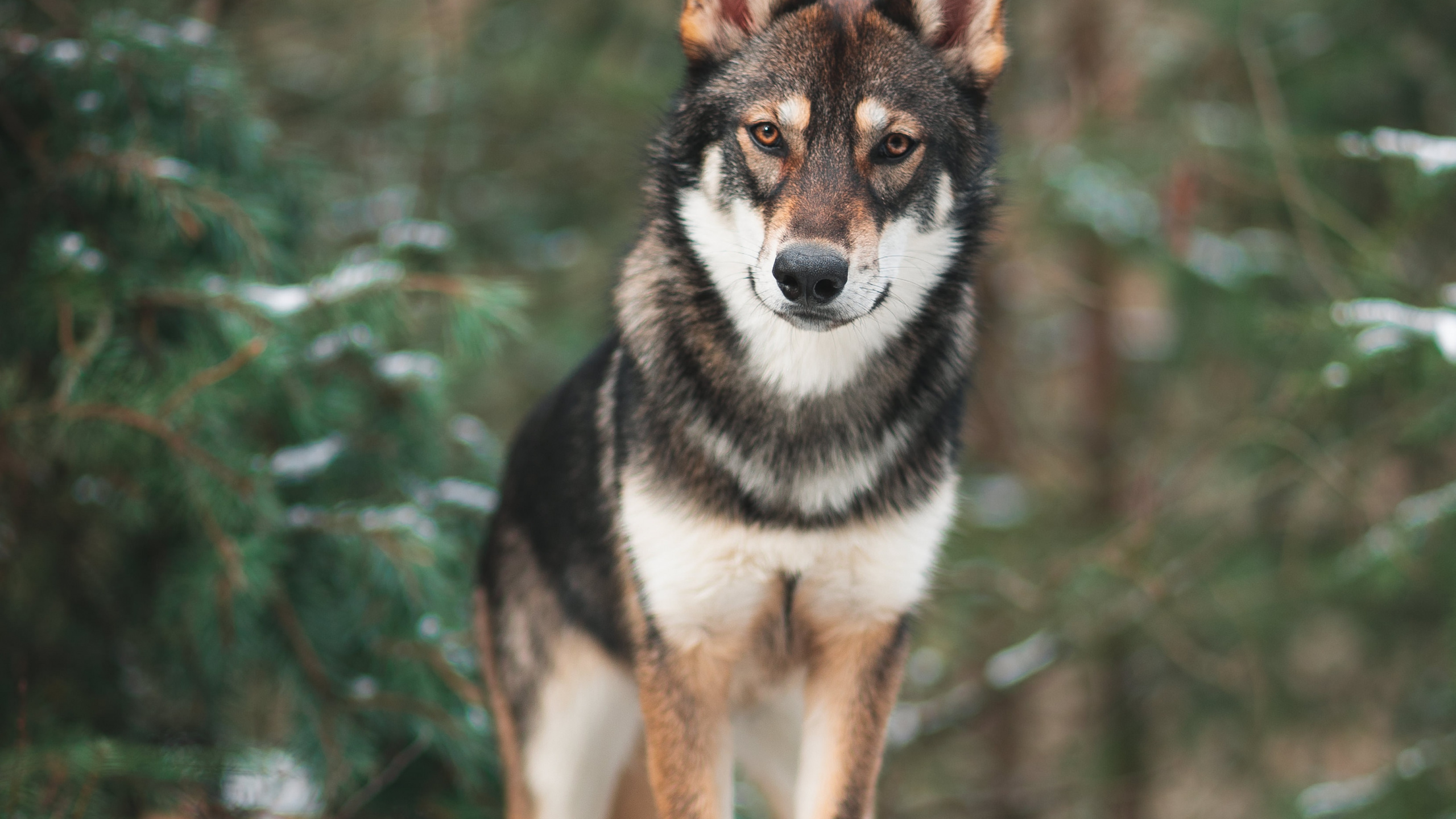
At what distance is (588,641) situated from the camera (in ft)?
10.2

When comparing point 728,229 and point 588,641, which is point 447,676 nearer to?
point 588,641

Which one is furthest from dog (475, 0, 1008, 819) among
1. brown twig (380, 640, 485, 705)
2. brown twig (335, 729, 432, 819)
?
brown twig (335, 729, 432, 819)

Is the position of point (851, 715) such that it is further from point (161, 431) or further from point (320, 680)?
point (161, 431)

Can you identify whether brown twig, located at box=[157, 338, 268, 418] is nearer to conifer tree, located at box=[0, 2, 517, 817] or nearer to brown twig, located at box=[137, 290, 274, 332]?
conifer tree, located at box=[0, 2, 517, 817]

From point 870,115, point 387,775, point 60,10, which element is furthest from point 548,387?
point 870,115

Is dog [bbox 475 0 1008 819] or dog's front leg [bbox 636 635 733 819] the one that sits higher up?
dog [bbox 475 0 1008 819]

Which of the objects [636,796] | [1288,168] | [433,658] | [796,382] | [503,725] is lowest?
[636,796]

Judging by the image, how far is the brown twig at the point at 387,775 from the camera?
3.00 meters

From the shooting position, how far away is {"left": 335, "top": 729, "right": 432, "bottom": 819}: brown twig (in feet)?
9.86

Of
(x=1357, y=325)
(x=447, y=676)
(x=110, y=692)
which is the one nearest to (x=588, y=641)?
(x=447, y=676)

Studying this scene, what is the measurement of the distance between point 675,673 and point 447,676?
113cm

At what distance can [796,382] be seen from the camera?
2693 mm

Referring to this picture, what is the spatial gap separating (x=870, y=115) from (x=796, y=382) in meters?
0.71

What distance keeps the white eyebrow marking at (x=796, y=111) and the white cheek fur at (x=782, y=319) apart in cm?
21
